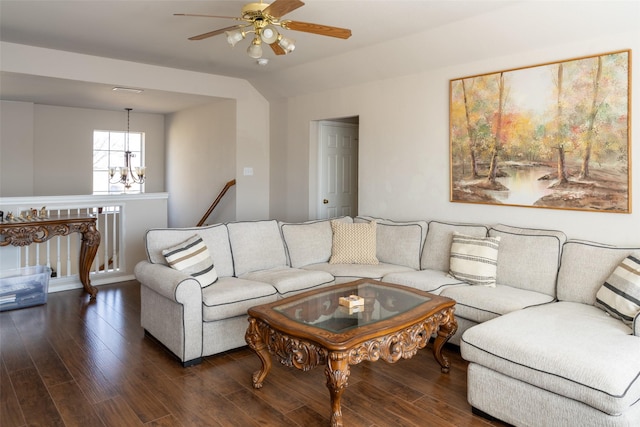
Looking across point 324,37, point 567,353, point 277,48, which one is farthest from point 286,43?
point 567,353

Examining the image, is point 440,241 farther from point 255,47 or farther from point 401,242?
point 255,47

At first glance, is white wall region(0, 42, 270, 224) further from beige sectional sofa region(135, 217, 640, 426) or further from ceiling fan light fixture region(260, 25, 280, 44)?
ceiling fan light fixture region(260, 25, 280, 44)

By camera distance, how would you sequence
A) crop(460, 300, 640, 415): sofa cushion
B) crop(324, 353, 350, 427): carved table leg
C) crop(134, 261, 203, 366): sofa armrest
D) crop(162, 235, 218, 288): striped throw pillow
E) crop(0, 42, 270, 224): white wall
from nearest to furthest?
crop(460, 300, 640, 415): sofa cushion
crop(324, 353, 350, 427): carved table leg
crop(134, 261, 203, 366): sofa armrest
crop(162, 235, 218, 288): striped throw pillow
crop(0, 42, 270, 224): white wall

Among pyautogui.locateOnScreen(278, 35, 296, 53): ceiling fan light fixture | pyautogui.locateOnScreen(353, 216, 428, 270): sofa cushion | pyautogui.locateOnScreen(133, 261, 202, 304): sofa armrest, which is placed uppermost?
pyautogui.locateOnScreen(278, 35, 296, 53): ceiling fan light fixture

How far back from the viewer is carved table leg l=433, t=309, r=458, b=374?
9.47ft

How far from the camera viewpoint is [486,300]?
314 centimetres

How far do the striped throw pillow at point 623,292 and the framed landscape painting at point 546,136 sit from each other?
63 cm

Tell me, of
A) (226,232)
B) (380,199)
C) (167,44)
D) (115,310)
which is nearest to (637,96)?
(380,199)

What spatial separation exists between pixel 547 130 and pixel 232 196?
432 centimetres

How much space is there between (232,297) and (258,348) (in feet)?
1.94

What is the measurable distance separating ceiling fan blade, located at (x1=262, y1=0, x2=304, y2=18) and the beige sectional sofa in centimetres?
184

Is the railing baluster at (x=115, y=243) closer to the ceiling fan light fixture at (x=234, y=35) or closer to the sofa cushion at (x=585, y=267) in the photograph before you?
the ceiling fan light fixture at (x=234, y=35)

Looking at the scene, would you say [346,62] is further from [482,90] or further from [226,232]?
[226,232]

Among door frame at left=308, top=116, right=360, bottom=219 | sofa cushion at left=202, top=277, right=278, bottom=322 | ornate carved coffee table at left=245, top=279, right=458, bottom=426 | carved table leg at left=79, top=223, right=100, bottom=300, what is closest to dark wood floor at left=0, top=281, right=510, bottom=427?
ornate carved coffee table at left=245, top=279, right=458, bottom=426
